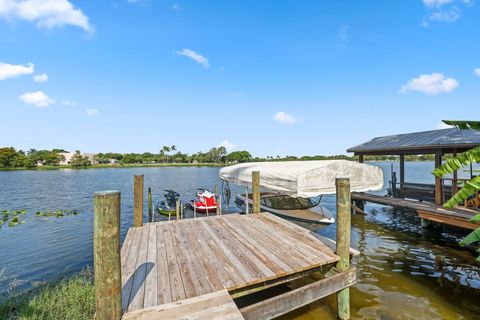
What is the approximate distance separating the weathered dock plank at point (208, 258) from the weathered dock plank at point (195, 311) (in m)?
0.13

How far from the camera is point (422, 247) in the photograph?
8.99m

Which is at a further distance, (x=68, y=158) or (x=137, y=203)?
(x=68, y=158)

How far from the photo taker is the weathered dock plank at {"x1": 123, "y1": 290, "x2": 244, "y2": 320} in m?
2.79

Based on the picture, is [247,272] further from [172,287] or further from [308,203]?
[308,203]

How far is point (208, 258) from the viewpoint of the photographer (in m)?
4.43

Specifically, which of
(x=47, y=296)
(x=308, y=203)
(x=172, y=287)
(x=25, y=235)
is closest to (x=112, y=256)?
(x=172, y=287)

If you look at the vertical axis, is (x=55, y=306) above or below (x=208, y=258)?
below

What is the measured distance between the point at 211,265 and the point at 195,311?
4.12 ft

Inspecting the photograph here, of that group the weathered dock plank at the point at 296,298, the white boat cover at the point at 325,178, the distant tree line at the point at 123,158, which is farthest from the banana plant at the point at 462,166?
the distant tree line at the point at 123,158

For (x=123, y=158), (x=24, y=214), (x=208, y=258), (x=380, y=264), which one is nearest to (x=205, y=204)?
(x=380, y=264)

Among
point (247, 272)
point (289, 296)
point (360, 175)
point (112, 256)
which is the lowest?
point (289, 296)

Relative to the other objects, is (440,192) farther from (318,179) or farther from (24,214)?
(24,214)

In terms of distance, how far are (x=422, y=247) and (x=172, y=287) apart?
990 centimetres

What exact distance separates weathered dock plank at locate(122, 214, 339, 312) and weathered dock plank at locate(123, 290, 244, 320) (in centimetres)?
13
